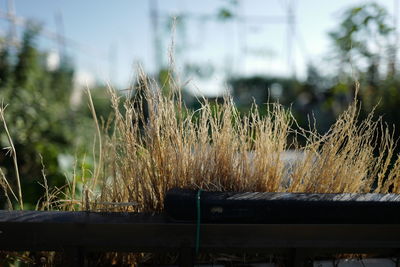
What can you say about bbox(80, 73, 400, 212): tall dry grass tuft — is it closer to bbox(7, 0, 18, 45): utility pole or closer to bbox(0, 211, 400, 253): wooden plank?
bbox(0, 211, 400, 253): wooden plank

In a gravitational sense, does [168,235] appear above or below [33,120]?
below

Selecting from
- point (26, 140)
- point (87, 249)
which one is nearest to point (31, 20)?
point (26, 140)

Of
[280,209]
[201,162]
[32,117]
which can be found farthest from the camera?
[32,117]

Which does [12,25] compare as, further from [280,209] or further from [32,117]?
[280,209]

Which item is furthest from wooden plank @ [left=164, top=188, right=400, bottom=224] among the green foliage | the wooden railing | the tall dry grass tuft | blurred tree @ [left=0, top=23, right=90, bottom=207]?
blurred tree @ [left=0, top=23, right=90, bottom=207]

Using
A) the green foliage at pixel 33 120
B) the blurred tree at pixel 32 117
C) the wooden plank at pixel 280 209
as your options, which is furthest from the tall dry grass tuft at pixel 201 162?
the blurred tree at pixel 32 117

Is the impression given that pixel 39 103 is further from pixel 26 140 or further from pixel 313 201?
pixel 313 201

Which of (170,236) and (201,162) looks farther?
(201,162)

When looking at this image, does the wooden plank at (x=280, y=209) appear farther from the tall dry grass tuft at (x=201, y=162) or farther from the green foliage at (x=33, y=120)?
the green foliage at (x=33, y=120)

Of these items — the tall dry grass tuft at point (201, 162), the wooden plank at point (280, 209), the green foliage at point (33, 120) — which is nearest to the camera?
the wooden plank at point (280, 209)

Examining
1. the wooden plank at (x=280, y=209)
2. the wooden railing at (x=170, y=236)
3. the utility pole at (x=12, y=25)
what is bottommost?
the wooden railing at (x=170, y=236)

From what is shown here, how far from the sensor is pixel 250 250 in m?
1.48

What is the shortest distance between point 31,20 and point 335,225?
6.11 meters

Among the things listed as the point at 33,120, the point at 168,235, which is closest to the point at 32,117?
the point at 33,120
